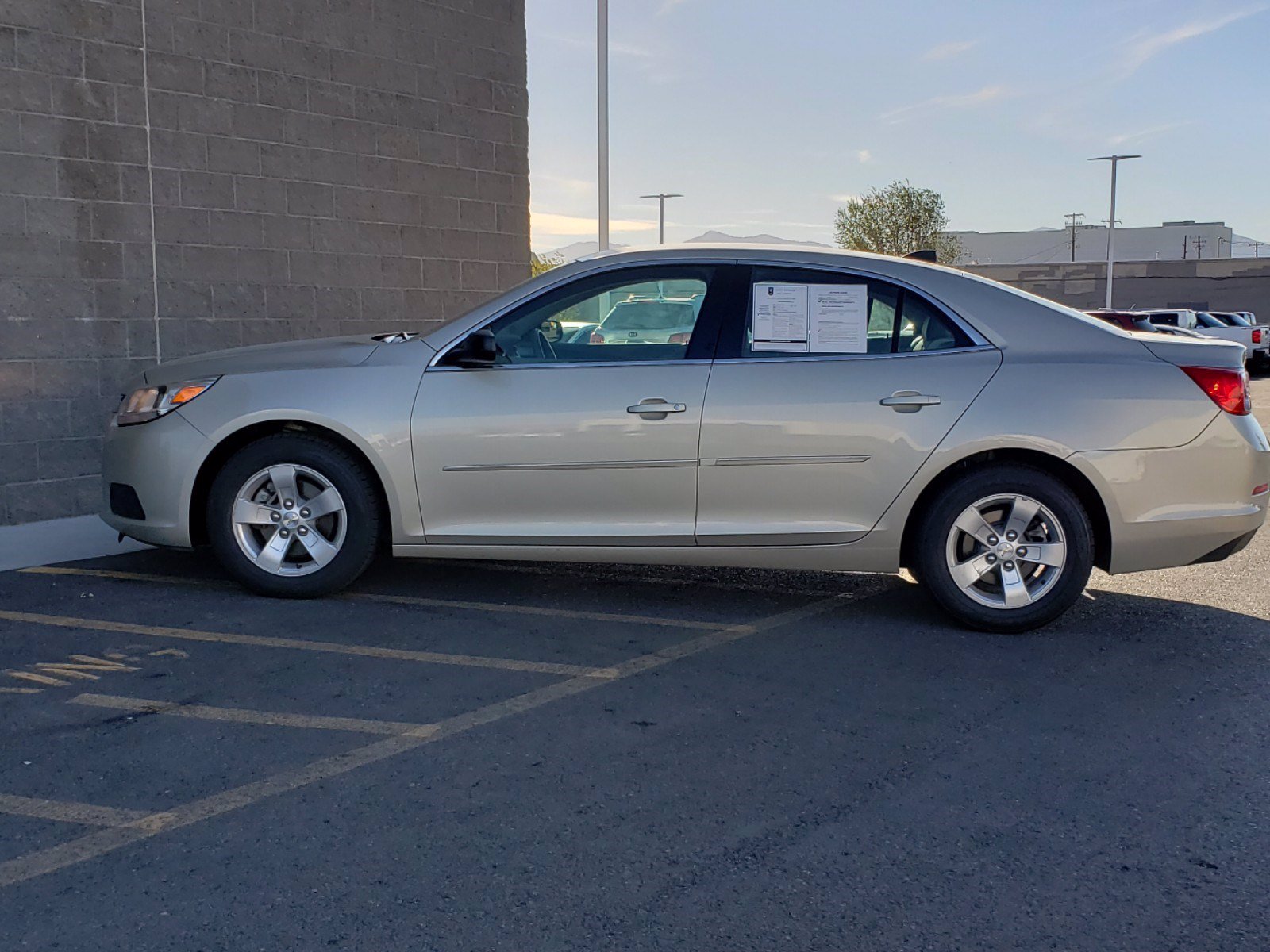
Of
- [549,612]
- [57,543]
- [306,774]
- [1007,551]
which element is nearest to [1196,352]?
[1007,551]

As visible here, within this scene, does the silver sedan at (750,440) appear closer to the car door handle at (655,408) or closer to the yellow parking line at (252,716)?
the car door handle at (655,408)

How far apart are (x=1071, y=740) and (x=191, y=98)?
735 cm

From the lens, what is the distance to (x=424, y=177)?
34.6 feet

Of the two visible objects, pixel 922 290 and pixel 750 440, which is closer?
pixel 750 440

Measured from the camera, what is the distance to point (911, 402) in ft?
18.9

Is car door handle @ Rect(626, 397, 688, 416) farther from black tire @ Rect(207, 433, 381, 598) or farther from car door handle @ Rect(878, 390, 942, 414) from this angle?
black tire @ Rect(207, 433, 381, 598)

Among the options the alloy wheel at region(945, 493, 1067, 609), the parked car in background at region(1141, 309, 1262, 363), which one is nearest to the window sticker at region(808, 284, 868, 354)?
the alloy wheel at region(945, 493, 1067, 609)

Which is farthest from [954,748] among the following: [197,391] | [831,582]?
[197,391]

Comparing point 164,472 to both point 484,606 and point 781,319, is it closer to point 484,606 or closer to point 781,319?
point 484,606

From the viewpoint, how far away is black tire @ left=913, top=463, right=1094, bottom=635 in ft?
18.8

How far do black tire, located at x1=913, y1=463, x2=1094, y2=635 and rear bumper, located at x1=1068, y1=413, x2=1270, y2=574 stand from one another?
16 centimetres

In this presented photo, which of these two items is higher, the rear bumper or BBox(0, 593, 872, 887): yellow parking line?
the rear bumper

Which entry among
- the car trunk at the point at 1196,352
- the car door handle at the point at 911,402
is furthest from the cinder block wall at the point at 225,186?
the car trunk at the point at 1196,352

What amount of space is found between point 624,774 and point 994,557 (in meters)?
2.51
